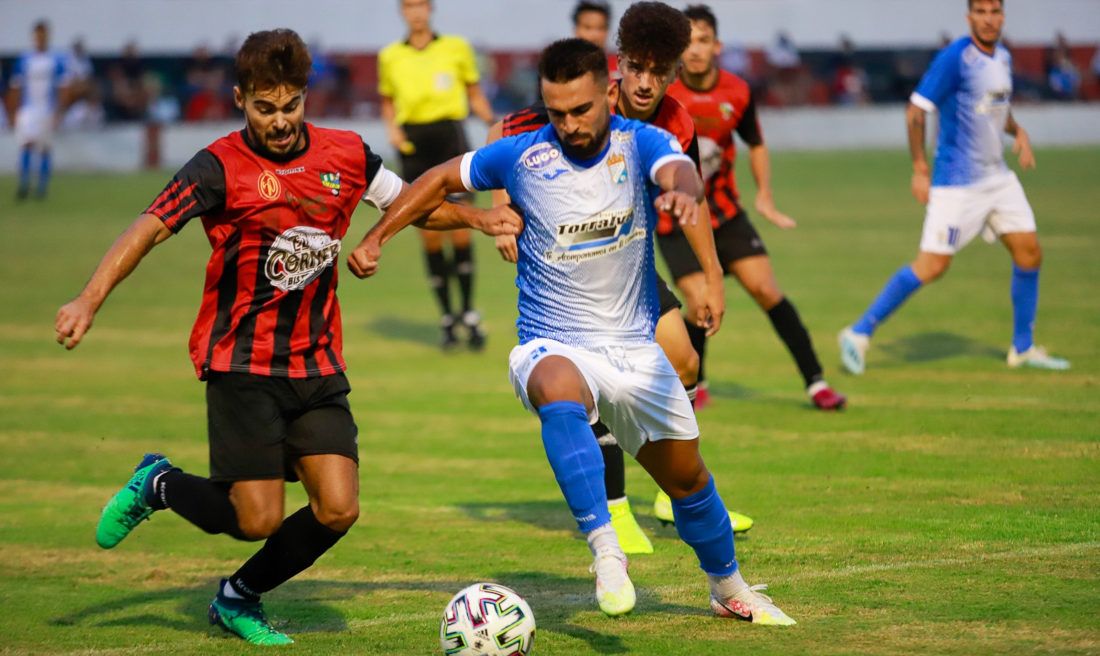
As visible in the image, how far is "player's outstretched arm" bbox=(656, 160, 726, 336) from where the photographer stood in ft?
16.1

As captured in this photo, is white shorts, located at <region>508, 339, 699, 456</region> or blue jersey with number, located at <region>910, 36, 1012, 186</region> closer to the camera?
white shorts, located at <region>508, 339, 699, 456</region>

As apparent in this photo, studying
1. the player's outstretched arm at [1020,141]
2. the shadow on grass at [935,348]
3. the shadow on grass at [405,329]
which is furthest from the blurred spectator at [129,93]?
the player's outstretched arm at [1020,141]

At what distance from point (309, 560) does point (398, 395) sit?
5.62m

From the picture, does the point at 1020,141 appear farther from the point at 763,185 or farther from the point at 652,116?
the point at 652,116

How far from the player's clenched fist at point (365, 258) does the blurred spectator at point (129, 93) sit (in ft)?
107

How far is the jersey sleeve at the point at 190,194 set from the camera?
546 centimetres

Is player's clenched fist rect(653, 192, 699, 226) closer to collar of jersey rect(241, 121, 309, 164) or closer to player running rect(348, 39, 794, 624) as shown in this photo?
player running rect(348, 39, 794, 624)

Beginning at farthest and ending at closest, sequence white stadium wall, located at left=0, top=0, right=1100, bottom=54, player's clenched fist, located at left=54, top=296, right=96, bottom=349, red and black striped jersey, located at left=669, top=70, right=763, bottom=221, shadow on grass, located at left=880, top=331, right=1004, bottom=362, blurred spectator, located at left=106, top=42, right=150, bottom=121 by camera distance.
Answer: white stadium wall, located at left=0, top=0, right=1100, bottom=54 < blurred spectator, located at left=106, top=42, right=150, bottom=121 < shadow on grass, located at left=880, top=331, right=1004, bottom=362 < red and black striped jersey, located at left=669, top=70, right=763, bottom=221 < player's clenched fist, located at left=54, top=296, right=96, bottom=349

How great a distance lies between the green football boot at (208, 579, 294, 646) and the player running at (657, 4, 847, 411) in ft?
12.6

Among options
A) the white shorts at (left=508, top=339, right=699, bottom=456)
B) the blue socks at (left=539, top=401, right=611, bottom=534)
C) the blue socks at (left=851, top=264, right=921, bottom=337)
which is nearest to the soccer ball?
the blue socks at (left=539, top=401, right=611, bottom=534)

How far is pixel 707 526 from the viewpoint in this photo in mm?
5426

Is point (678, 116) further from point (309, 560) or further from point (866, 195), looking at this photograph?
point (866, 195)

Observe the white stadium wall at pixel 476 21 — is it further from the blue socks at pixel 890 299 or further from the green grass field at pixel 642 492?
the blue socks at pixel 890 299

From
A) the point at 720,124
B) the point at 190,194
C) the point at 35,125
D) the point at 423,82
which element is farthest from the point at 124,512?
the point at 35,125
